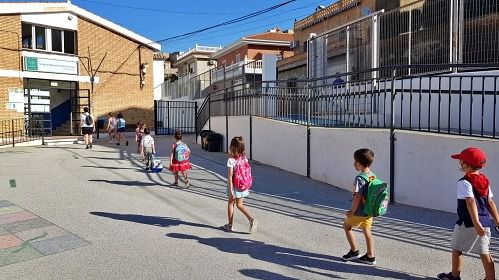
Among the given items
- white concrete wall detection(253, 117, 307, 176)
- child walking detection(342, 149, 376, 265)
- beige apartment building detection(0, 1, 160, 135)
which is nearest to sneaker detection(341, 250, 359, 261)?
child walking detection(342, 149, 376, 265)

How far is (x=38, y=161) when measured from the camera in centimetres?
1390

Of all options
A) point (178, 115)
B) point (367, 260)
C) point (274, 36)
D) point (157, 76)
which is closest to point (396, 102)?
point (367, 260)

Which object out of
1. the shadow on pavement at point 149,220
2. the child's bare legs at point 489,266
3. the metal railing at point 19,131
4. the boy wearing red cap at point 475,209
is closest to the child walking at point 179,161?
the shadow on pavement at point 149,220

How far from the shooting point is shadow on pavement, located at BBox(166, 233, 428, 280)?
4.71 metres

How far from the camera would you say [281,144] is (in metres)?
12.4

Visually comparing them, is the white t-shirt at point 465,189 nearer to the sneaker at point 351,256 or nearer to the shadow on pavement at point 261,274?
the sneaker at point 351,256

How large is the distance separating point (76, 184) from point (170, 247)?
523 centimetres

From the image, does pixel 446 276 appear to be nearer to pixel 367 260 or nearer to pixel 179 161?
pixel 367 260

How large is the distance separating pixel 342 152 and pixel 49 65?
58.6 ft

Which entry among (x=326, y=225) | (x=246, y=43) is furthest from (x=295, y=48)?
(x=326, y=225)

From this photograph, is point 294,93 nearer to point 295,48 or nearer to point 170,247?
point 170,247

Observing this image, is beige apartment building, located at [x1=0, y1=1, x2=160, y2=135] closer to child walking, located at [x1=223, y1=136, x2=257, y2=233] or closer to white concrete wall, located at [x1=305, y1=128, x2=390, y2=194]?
white concrete wall, located at [x1=305, y1=128, x2=390, y2=194]

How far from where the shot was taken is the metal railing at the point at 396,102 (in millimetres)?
7824

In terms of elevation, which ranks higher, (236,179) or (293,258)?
(236,179)
